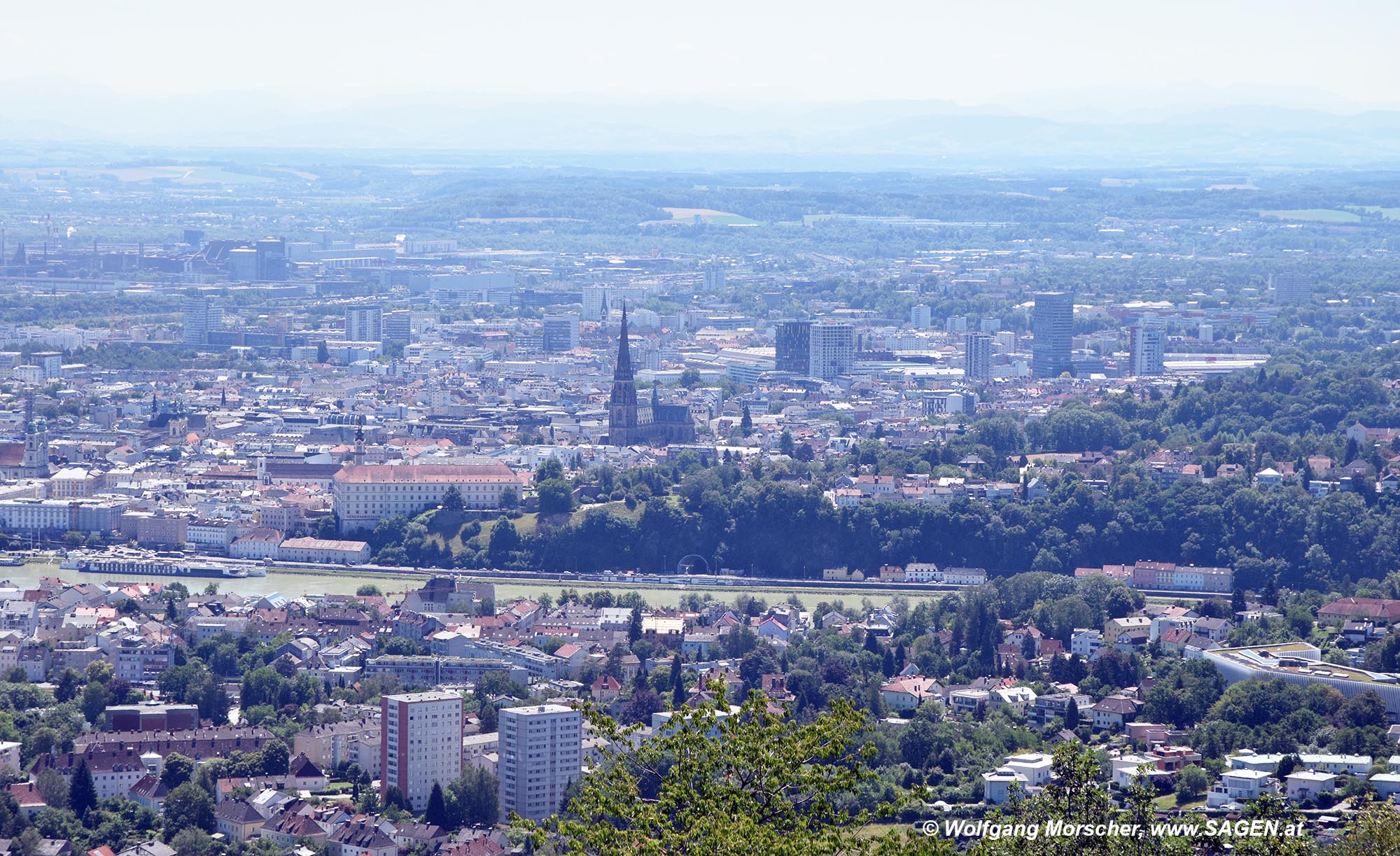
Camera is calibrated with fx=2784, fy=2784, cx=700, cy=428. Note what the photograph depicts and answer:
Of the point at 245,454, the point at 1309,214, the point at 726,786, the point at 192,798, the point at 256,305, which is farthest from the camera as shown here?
the point at 1309,214

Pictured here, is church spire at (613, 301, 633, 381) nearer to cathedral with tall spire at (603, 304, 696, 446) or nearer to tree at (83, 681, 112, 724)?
cathedral with tall spire at (603, 304, 696, 446)

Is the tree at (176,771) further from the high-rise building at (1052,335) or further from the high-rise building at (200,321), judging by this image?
the high-rise building at (200,321)

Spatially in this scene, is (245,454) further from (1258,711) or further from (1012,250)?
(1012,250)

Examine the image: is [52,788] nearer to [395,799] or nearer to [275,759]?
[275,759]

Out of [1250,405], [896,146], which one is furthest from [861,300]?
[896,146]

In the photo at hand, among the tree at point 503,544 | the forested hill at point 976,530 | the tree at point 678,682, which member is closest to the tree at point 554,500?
the forested hill at point 976,530

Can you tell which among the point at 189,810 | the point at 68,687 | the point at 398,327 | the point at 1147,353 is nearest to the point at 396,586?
the point at 68,687
